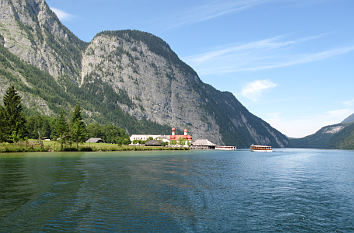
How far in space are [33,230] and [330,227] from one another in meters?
24.6

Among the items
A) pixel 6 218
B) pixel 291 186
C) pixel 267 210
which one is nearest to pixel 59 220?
pixel 6 218

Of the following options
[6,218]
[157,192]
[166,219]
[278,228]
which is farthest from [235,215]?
[6,218]

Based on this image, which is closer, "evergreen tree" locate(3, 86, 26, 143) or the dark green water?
the dark green water

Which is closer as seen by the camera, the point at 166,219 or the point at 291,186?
the point at 166,219

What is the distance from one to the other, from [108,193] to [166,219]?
1393 centimetres

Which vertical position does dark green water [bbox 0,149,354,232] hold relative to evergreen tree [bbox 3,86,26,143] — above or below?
below

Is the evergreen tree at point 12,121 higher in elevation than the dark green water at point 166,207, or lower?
higher

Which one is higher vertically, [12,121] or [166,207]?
[12,121]

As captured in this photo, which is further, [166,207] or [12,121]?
[12,121]

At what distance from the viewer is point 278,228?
25.3 metres

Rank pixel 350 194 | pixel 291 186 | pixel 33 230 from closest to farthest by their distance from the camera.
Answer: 1. pixel 33 230
2. pixel 350 194
3. pixel 291 186

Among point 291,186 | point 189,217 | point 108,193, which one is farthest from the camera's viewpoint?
point 291,186

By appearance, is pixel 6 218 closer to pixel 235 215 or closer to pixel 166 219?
pixel 166 219

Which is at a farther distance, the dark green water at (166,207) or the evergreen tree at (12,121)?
the evergreen tree at (12,121)
